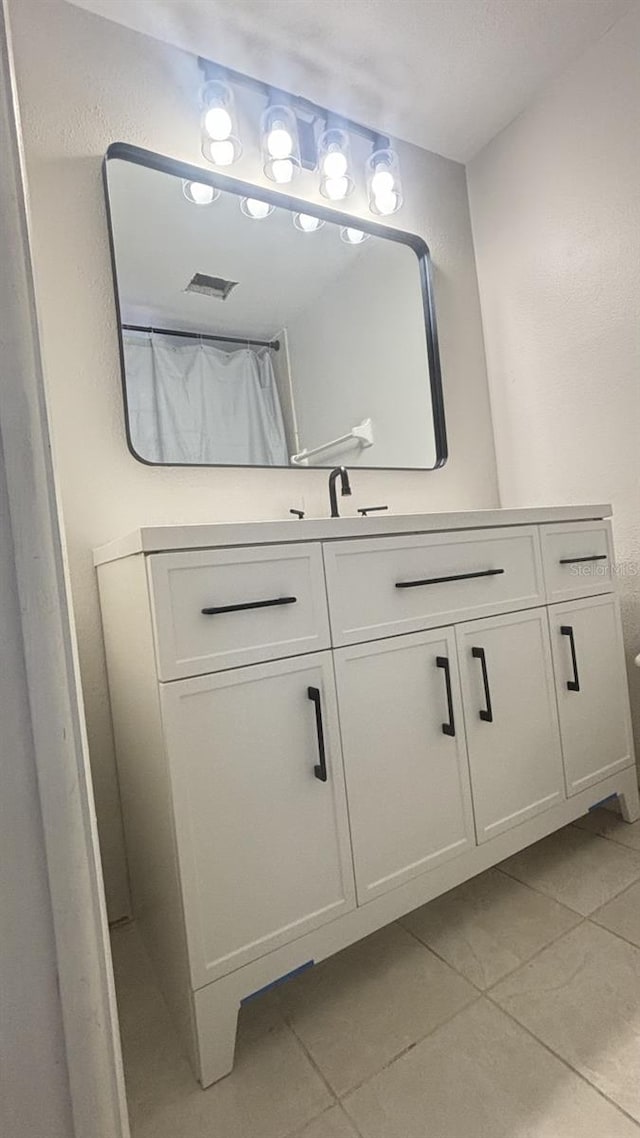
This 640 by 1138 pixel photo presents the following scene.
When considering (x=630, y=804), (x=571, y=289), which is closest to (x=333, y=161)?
(x=571, y=289)

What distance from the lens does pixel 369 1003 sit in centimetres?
99

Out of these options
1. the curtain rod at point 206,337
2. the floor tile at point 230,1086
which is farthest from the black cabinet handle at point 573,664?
the curtain rod at point 206,337

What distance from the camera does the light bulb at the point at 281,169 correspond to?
1501 millimetres

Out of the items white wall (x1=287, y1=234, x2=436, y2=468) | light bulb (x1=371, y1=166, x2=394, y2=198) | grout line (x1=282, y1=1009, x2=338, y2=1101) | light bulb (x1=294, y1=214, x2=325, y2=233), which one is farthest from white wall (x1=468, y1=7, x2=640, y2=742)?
grout line (x1=282, y1=1009, x2=338, y2=1101)

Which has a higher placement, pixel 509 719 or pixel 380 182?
pixel 380 182

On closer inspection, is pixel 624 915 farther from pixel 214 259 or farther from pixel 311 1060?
pixel 214 259

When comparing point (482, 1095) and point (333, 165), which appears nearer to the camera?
point (482, 1095)

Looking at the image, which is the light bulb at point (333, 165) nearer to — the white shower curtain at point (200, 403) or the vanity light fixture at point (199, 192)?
the vanity light fixture at point (199, 192)

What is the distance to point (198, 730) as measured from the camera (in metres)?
0.87

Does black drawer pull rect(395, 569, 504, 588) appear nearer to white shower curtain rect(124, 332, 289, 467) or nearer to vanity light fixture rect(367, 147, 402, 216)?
white shower curtain rect(124, 332, 289, 467)

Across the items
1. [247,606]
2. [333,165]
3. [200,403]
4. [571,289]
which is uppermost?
[333,165]

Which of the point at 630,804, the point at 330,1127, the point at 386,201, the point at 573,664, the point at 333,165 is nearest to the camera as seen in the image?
the point at 330,1127

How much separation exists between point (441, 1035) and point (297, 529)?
88 cm

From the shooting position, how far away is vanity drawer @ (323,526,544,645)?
103cm
